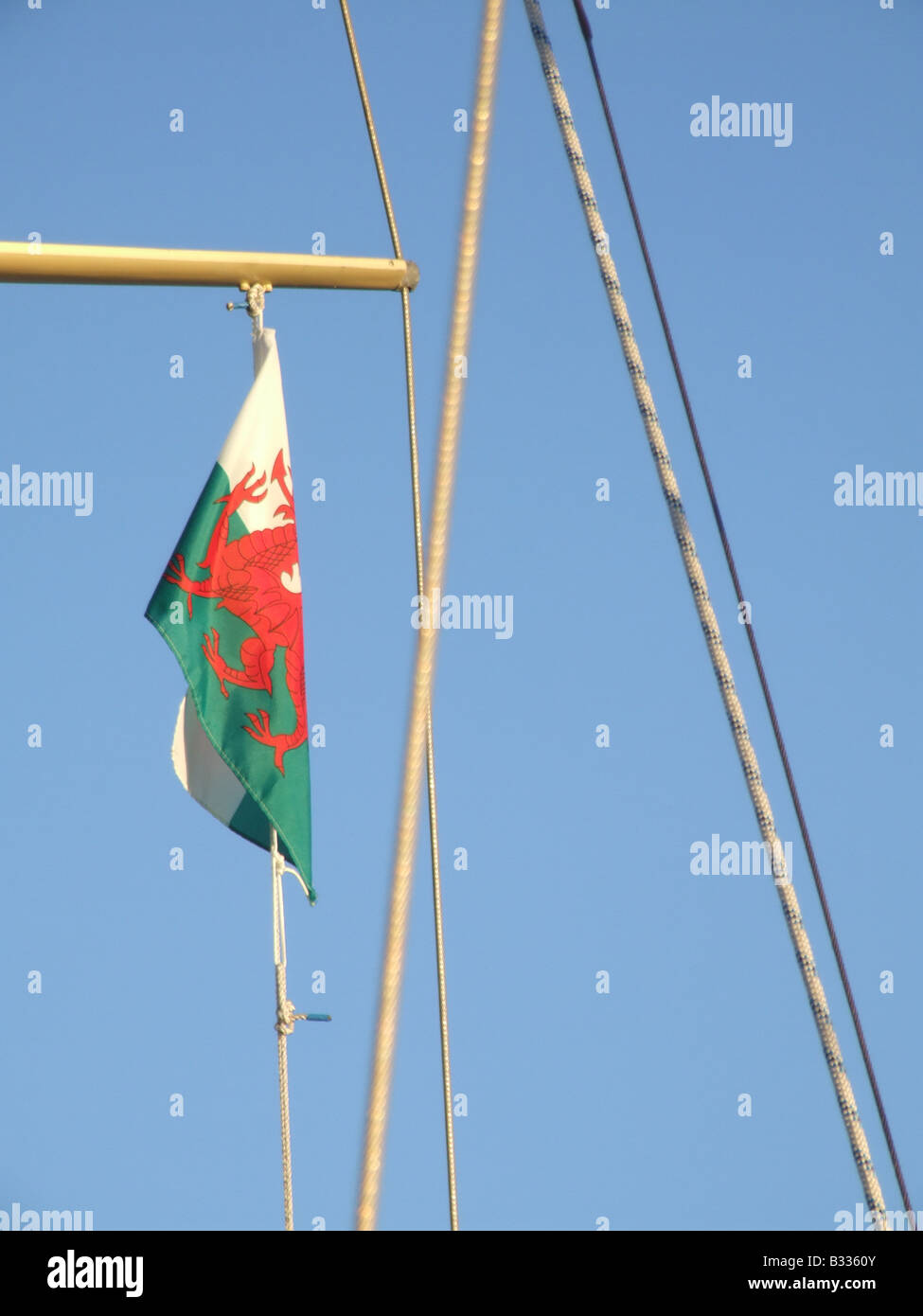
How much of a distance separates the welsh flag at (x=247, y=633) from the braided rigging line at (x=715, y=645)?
91.3 inches

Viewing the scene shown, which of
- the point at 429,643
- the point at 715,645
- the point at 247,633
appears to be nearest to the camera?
the point at 429,643

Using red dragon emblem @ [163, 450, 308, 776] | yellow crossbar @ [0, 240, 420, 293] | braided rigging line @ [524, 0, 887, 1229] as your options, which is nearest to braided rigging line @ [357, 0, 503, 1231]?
braided rigging line @ [524, 0, 887, 1229]

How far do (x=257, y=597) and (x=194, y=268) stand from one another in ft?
4.50

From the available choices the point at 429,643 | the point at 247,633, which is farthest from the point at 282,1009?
the point at 429,643

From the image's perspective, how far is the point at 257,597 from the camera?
7.69 metres

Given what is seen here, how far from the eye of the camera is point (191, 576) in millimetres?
7707

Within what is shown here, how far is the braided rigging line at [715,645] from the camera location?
5.43 metres

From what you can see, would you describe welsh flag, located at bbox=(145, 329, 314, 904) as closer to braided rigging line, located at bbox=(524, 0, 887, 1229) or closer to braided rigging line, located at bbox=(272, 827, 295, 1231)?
braided rigging line, located at bbox=(272, 827, 295, 1231)

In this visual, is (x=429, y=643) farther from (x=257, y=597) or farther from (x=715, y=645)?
(x=257, y=597)

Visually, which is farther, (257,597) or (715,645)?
(257,597)

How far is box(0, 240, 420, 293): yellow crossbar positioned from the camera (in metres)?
7.70
